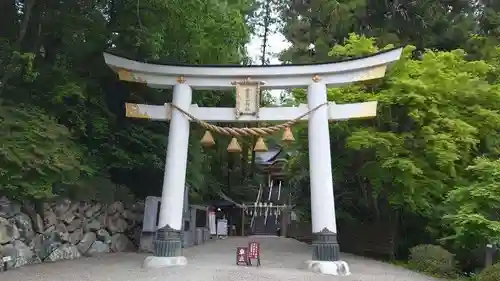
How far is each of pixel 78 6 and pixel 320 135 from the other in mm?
7444

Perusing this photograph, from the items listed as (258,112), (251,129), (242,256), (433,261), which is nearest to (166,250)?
(242,256)

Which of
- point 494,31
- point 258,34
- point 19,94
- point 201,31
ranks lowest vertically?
point 19,94

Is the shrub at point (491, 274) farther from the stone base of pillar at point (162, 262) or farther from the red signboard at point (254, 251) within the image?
the stone base of pillar at point (162, 262)

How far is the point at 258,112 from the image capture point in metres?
12.0

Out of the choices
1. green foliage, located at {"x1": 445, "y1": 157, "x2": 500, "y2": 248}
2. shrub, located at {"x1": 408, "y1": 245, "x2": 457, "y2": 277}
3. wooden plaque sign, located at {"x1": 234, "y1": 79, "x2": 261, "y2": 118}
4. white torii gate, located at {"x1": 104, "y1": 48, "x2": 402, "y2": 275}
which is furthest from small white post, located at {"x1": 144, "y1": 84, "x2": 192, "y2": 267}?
shrub, located at {"x1": 408, "y1": 245, "x2": 457, "y2": 277}

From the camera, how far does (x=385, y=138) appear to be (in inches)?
531

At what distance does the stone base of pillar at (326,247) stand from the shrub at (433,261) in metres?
3.26

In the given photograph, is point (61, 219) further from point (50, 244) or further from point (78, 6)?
point (78, 6)

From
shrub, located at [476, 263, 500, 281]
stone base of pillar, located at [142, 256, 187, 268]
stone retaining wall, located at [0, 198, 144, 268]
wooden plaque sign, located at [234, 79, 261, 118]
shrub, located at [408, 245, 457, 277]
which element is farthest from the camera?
shrub, located at [408, 245, 457, 277]

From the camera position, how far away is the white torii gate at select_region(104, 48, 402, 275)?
11281mm

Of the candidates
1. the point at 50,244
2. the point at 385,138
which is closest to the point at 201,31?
the point at 385,138

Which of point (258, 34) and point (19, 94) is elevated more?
point (258, 34)

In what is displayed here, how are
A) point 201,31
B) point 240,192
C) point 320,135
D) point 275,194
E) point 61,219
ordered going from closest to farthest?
point 320,135 → point 61,219 → point 201,31 → point 240,192 → point 275,194

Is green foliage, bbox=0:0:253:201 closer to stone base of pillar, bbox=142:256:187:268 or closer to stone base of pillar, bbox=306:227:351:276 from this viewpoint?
stone base of pillar, bbox=142:256:187:268
